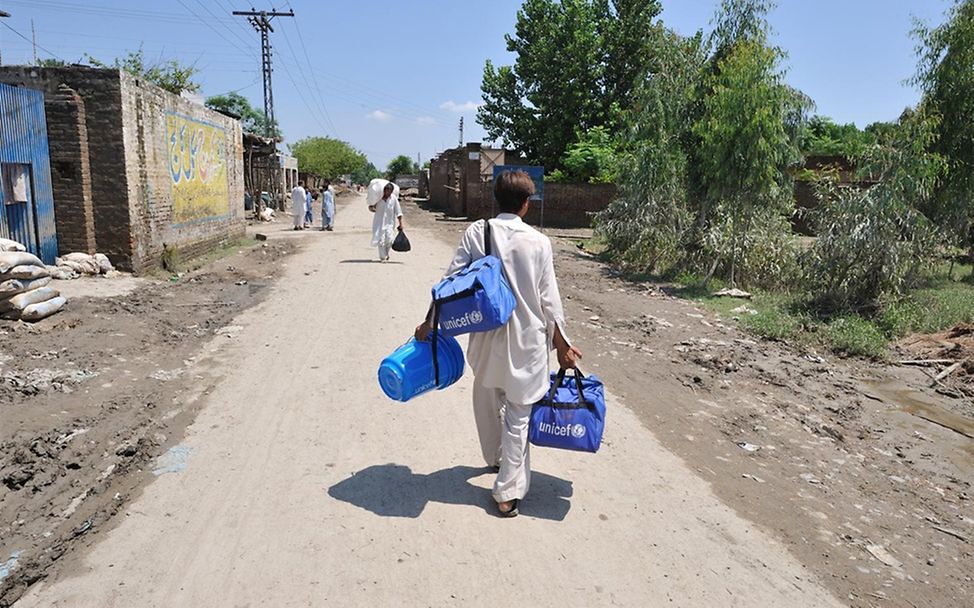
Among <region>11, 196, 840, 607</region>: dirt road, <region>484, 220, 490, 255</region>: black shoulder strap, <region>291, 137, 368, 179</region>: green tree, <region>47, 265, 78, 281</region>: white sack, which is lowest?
<region>11, 196, 840, 607</region>: dirt road

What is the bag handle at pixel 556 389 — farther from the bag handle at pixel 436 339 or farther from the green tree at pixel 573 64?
the green tree at pixel 573 64

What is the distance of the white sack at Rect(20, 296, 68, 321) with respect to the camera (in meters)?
7.34

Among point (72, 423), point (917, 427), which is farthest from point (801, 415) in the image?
point (72, 423)

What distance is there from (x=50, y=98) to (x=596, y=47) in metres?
23.7

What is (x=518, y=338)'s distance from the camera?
3590 millimetres

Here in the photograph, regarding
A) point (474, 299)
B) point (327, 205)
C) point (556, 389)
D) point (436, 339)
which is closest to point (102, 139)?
point (436, 339)

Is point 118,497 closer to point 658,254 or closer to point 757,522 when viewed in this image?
point 757,522

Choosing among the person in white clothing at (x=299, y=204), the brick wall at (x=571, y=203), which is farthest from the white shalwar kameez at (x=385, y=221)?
the brick wall at (x=571, y=203)

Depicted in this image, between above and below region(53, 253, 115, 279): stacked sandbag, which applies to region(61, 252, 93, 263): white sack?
above

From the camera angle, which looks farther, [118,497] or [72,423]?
[72,423]

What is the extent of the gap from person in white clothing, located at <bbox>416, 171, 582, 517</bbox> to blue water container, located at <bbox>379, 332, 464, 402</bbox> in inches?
3.5

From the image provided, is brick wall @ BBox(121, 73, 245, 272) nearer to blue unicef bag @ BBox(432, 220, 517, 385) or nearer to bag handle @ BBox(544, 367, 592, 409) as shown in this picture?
blue unicef bag @ BBox(432, 220, 517, 385)

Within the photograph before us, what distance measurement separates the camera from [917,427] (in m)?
6.15

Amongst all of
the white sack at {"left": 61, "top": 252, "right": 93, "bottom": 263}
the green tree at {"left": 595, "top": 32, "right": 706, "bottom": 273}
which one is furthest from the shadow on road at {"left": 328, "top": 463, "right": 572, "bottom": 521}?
the green tree at {"left": 595, "top": 32, "right": 706, "bottom": 273}
